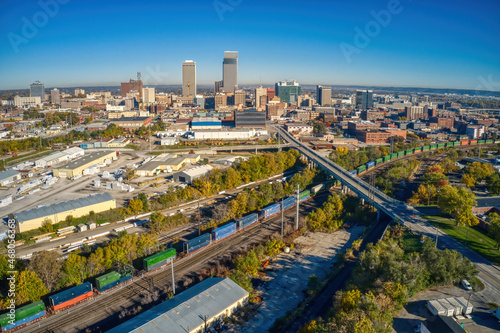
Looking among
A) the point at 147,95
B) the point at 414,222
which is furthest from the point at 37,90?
the point at 414,222

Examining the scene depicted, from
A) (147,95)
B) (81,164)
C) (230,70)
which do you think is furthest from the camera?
(230,70)

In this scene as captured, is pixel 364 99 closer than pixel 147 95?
Yes

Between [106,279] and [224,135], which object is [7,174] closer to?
[106,279]

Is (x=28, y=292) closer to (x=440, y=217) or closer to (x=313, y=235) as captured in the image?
(x=313, y=235)

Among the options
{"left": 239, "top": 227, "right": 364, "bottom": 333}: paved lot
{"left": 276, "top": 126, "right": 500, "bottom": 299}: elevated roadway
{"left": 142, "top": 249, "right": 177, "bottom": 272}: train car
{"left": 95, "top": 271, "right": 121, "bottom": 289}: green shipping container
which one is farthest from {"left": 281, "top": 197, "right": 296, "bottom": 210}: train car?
{"left": 95, "top": 271, "right": 121, "bottom": 289}: green shipping container

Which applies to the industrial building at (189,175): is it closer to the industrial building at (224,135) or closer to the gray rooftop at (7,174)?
the gray rooftop at (7,174)

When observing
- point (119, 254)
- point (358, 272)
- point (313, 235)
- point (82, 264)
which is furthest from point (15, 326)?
point (313, 235)

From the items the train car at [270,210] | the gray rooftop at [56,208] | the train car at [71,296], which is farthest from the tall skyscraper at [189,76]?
the train car at [71,296]
